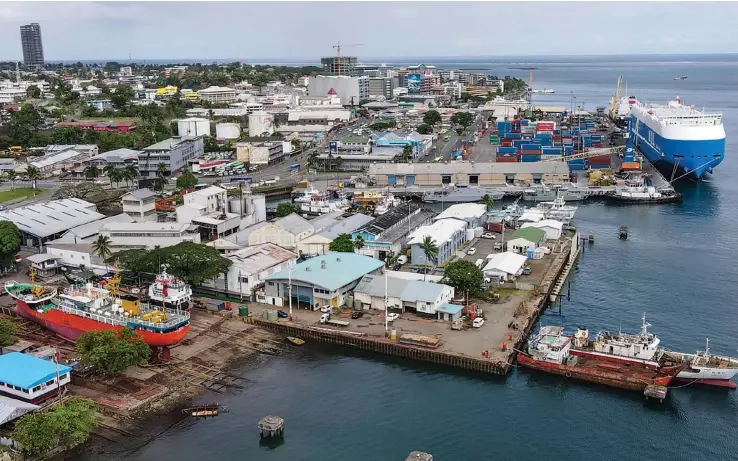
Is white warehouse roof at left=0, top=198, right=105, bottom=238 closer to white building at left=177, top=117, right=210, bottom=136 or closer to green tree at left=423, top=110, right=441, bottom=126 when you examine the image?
white building at left=177, top=117, right=210, bottom=136

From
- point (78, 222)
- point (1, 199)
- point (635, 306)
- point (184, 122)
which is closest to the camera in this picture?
point (635, 306)

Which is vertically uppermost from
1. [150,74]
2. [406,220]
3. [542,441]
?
[150,74]

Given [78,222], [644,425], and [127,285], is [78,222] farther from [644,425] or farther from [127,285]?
[644,425]

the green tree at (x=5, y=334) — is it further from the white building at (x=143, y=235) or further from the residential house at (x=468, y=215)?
the residential house at (x=468, y=215)

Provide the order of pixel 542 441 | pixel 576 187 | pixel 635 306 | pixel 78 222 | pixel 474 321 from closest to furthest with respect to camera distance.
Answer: pixel 542 441, pixel 474 321, pixel 635 306, pixel 78 222, pixel 576 187

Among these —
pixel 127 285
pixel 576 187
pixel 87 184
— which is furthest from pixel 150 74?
pixel 127 285

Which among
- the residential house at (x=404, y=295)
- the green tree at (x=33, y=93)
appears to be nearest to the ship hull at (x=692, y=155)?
the residential house at (x=404, y=295)
